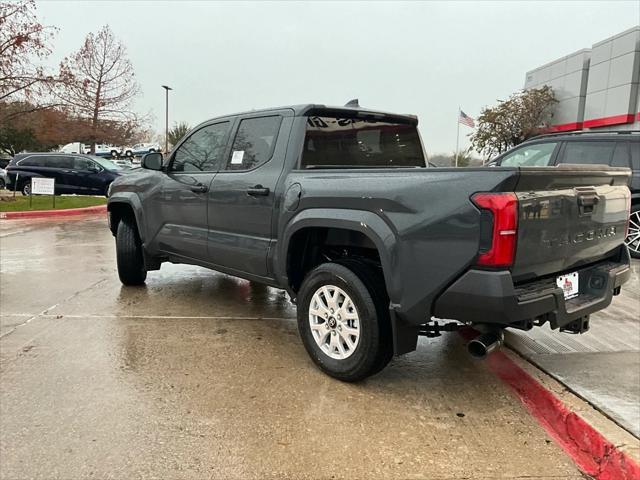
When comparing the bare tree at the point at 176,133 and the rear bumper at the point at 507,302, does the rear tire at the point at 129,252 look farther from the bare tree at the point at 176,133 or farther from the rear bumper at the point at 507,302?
the bare tree at the point at 176,133

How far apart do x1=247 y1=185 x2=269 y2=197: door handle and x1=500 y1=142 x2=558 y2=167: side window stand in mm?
5714

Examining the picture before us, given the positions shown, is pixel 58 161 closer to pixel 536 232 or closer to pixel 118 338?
pixel 118 338

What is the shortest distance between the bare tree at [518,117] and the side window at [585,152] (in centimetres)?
2253

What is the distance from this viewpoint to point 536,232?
277 centimetres

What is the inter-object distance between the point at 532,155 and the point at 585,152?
77cm

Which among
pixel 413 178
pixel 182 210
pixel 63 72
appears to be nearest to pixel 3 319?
pixel 182 210

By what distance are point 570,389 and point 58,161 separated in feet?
60.4

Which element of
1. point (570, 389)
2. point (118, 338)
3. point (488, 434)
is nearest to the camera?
point (488, 434)

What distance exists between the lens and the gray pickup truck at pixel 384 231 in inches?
107

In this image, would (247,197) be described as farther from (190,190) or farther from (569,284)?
(569,284)

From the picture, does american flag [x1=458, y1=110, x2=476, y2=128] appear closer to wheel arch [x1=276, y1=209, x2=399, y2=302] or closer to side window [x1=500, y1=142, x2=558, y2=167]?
side window [x1=500, y1=142, x2=558, y2=167]

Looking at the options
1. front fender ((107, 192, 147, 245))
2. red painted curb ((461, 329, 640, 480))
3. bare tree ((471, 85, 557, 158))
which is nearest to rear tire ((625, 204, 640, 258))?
red painted curb ((461, 329, 640, 480))

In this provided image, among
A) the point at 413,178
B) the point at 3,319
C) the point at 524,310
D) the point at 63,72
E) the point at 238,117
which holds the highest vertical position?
the point at 63,72

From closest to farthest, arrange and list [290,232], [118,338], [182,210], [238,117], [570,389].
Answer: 1. [570,389]
2. [290,232]
3. [118,338]
4. [238,117]
5. [182,210]
